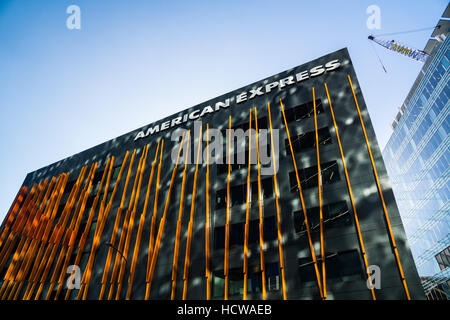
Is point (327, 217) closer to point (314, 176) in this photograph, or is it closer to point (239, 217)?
point (314, 176)

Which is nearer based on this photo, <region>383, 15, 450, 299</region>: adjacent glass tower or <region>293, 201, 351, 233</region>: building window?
<region>293, 201, 351, 233</region>: building window

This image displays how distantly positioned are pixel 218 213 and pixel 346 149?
1240 centimetres

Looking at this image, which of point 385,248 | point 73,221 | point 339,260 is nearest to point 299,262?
point 339,260

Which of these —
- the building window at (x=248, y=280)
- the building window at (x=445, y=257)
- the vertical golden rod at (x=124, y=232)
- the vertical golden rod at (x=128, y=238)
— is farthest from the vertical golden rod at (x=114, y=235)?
the building window at (x=445, y=257)

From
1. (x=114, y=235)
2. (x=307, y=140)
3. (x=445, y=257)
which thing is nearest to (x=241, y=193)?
(x=307, y=140)

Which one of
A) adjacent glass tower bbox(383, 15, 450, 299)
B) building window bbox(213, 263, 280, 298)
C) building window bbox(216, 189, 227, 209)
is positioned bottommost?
building window bbox(213, 263, 280, 298)

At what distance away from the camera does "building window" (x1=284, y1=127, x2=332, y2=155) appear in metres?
27.3

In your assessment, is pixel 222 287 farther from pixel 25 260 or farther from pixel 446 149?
pixel 446 149

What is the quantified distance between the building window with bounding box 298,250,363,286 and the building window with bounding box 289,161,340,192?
596 cm

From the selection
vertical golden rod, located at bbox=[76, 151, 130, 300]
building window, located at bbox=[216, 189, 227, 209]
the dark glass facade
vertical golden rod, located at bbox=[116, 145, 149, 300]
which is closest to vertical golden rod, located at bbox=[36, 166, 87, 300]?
the dark glass facade

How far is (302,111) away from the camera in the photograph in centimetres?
3011

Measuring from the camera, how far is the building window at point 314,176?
2477 centimetres

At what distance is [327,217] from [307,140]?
7.97m

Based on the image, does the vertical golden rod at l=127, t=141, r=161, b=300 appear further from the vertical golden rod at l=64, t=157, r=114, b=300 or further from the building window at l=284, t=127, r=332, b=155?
the building window at l=284, t=127, r=332, b=155
